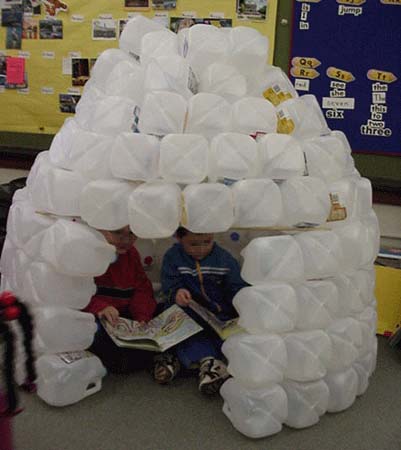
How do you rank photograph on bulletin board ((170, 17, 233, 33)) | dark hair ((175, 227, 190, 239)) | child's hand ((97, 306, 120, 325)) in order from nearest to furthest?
1. child's hand ((97, 306, 120, 325))
2. dark hair ((175, 227, 190, 239))
3. photograph on bulletin board ((170, 17, 233, 33))

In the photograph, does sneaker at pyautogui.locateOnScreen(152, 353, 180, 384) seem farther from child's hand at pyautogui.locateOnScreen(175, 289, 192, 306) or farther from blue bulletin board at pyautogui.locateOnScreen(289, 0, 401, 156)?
blue bulletin board at pyautogui.locateOnScreen(289, 0, 401, 156)

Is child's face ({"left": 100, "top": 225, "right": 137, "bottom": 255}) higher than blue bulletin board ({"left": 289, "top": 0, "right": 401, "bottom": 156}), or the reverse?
blue bulletin board ({"left": 289, "top": 0, "right": 401, "bottom": 156})

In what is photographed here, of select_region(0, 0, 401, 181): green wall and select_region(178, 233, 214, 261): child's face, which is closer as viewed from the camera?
select_region(178, 233, 214, 261): child's face

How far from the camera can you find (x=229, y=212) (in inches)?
58.8

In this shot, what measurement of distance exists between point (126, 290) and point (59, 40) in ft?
4.92

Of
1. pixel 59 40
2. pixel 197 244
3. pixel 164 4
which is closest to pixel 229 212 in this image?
pixel 197 244

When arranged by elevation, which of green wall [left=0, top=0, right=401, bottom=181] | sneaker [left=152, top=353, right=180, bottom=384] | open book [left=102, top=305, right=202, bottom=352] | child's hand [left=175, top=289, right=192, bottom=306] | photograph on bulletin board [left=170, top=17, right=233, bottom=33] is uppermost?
photograph on bulletin board [left=170, top=17, right=233, bottom=33]

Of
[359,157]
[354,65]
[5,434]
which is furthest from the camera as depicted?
[359,157]

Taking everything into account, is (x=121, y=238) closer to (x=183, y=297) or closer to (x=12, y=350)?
(x=183, y=297)

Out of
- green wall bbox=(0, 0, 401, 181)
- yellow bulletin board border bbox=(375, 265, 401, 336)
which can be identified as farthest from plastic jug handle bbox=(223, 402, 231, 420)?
green wall bbox=(0, 0, 401, 181)

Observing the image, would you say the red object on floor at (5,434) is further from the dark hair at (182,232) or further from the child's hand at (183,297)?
the dark hair at (182,232)

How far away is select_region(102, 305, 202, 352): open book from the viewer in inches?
69.9

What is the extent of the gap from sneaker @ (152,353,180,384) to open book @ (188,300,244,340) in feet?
0.57

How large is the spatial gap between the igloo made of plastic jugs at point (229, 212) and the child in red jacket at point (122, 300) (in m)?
0.14
